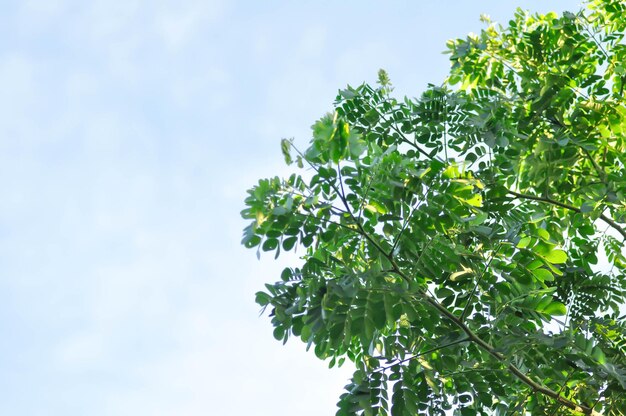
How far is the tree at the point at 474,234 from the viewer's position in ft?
14.0

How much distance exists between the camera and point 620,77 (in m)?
6.73

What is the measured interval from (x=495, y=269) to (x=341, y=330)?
3.86 feet

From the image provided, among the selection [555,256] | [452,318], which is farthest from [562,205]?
[452,318]

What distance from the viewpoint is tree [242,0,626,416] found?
426 centimetres

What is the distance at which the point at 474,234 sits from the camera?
16.0 ft

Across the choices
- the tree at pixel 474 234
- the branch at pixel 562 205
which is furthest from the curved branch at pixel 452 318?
the branch at pixel 562 205

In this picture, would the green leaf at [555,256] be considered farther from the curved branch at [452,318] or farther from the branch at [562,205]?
the branch at [562,205]

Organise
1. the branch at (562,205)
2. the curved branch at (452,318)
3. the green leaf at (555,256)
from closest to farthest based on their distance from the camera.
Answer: the curved branch at (452,318) → the green leaf at (555,256) → the branch at (562,205)

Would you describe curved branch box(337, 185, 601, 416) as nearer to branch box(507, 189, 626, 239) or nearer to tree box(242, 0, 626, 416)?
tree box(242, 0, 626, 416)

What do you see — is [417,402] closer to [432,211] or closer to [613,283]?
[432,211]

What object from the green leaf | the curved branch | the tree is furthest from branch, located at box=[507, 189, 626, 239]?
the curved branch

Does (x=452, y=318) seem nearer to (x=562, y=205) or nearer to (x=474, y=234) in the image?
(x=474, y=234)

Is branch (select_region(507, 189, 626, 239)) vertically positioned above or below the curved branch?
above

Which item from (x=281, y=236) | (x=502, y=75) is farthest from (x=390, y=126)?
(x=281, y=236)
